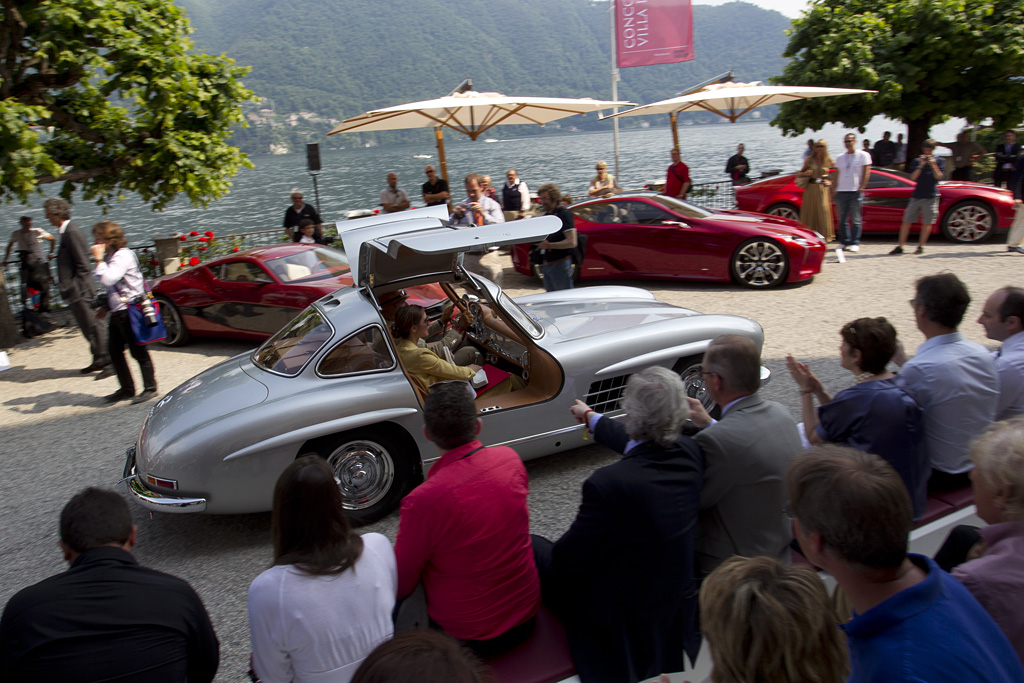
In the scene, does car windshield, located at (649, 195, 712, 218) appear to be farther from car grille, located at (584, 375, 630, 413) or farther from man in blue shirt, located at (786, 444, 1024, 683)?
man in blue shirt, located at (786, 444, 1024, 683)

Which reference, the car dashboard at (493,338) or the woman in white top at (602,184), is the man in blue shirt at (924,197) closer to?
the woman in white top at (602,184)

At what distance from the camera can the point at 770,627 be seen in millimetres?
1493

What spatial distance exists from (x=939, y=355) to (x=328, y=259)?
714 centimetres

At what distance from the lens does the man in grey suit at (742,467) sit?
2787 mm

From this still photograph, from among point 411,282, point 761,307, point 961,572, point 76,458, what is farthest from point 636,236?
point 961,572

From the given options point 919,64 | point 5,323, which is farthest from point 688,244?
point 919,64

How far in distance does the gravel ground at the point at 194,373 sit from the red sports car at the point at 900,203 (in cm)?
37

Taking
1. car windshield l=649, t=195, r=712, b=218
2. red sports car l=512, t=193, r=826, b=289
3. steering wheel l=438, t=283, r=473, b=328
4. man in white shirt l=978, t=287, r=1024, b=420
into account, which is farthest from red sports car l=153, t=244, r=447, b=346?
man in white shirt l=978, t=287, r=1024, b=420

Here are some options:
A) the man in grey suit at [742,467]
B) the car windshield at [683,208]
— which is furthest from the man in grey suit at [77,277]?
the car windshield at [683,208]

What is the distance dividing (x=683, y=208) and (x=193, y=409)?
7.74 meters

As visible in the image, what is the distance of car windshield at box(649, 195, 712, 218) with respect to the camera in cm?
1016

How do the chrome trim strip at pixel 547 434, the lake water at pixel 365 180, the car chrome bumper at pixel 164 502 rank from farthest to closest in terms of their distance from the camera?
1. the lake water at pixel 365 180
2. the chrome trim strip at pixel 547 434
3. the car chrome bumper at pixel 164 502

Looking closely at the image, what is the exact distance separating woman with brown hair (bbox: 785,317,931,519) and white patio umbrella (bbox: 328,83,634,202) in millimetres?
9538

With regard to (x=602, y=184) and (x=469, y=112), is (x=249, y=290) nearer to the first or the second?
(x=469, y=112)
